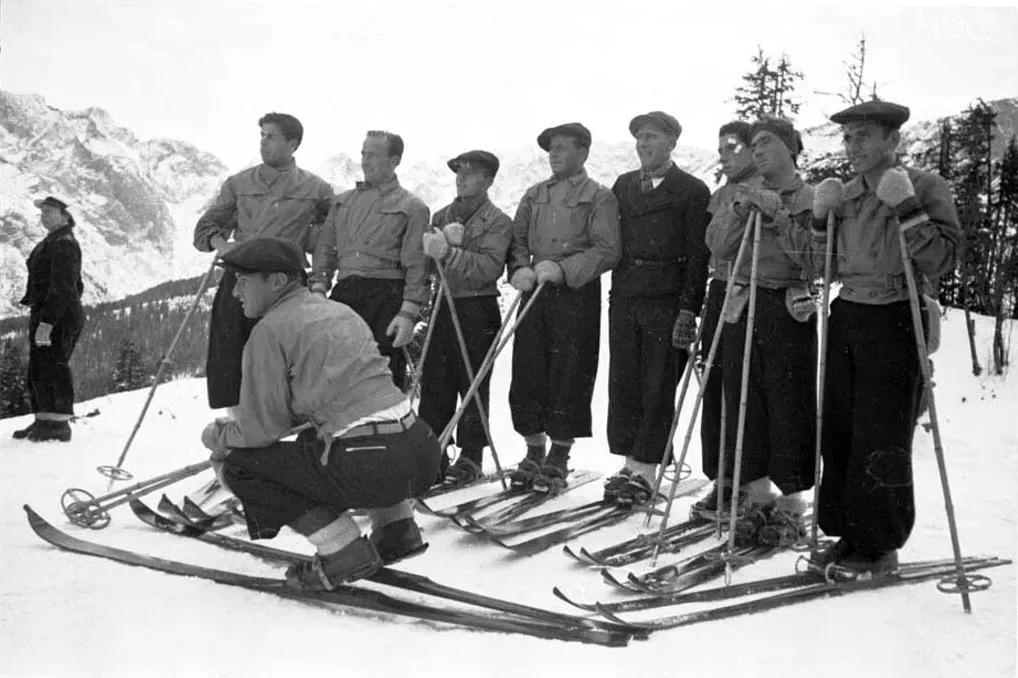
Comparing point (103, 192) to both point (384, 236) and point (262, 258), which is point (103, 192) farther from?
point (262, 258)

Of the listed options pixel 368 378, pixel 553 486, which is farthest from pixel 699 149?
pixel 368 378

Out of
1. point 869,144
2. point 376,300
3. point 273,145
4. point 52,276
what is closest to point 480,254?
point 376,300

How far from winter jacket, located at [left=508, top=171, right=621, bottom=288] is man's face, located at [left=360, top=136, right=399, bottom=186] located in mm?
929

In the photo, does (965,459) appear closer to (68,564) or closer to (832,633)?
(832,633)

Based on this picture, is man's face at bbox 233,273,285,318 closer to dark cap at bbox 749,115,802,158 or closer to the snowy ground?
the snowy ground

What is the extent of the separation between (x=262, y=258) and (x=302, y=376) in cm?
51

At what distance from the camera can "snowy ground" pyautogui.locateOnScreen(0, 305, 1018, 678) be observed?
2.83 metres

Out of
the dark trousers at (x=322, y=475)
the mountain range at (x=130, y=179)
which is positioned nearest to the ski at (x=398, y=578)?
the dark trousers at (x=322, y=475)

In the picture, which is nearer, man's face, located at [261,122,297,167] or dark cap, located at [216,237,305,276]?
dark cap, located at [216,237,305,276]

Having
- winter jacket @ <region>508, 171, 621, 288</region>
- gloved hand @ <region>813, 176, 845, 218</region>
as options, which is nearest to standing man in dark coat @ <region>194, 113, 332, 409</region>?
winter jacket @ <region>508, 171, 621, 288</region>

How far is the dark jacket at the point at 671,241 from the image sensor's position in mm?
4988

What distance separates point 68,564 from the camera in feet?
12.3

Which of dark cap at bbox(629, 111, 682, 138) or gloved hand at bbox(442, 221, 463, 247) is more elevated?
dark cap at bbox(629, 111, 682, 138)

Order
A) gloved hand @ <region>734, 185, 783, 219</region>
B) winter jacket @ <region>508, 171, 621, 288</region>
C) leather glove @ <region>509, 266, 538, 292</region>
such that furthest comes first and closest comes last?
1. leather glove @ <region>509, 266, 538, 292</region>
2. winter jacket @ <region>508, 171, 621, 288</region>
3. gloved hand @ <region>734, 185, 783, 219</region>
